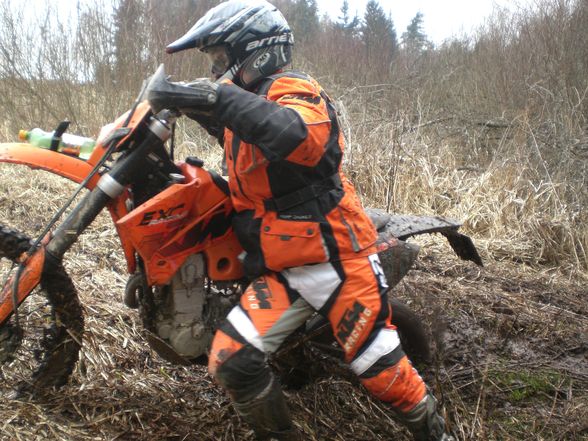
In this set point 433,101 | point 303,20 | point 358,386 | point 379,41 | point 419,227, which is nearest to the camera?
point 419,227

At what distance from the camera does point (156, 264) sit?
2391mm

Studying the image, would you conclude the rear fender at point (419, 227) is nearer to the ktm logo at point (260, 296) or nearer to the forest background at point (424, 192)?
the forest background at point (424, 192)

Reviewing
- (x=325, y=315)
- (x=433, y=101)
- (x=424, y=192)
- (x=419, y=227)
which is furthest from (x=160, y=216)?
(x=433, y=101)

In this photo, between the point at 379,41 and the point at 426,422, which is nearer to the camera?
the point at 426,422

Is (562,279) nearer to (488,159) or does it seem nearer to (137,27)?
(488,159)

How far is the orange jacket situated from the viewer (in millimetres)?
2227

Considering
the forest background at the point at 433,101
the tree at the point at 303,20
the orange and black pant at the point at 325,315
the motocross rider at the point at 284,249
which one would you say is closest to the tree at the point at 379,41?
the forest background at the point at 433,101

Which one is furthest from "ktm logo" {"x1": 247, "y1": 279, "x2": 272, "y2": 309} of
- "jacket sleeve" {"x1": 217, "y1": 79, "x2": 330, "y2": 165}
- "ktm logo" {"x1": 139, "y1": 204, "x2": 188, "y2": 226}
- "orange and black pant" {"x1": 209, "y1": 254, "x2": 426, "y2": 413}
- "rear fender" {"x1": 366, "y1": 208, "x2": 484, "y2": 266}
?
"rear fender" {"x1": 366, "y1": 208, "x2": 484, "y2": 266}

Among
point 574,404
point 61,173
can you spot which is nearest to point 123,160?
point 61,173

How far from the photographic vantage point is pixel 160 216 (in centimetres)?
232

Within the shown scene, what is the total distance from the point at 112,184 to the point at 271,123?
602 millimetres

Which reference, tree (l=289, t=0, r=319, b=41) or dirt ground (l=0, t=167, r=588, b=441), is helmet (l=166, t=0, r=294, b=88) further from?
tree (l=289, t=0, r=319, b=41)

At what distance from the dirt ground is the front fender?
0.84m

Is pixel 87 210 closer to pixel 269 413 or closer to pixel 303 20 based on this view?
pixel 269 413
